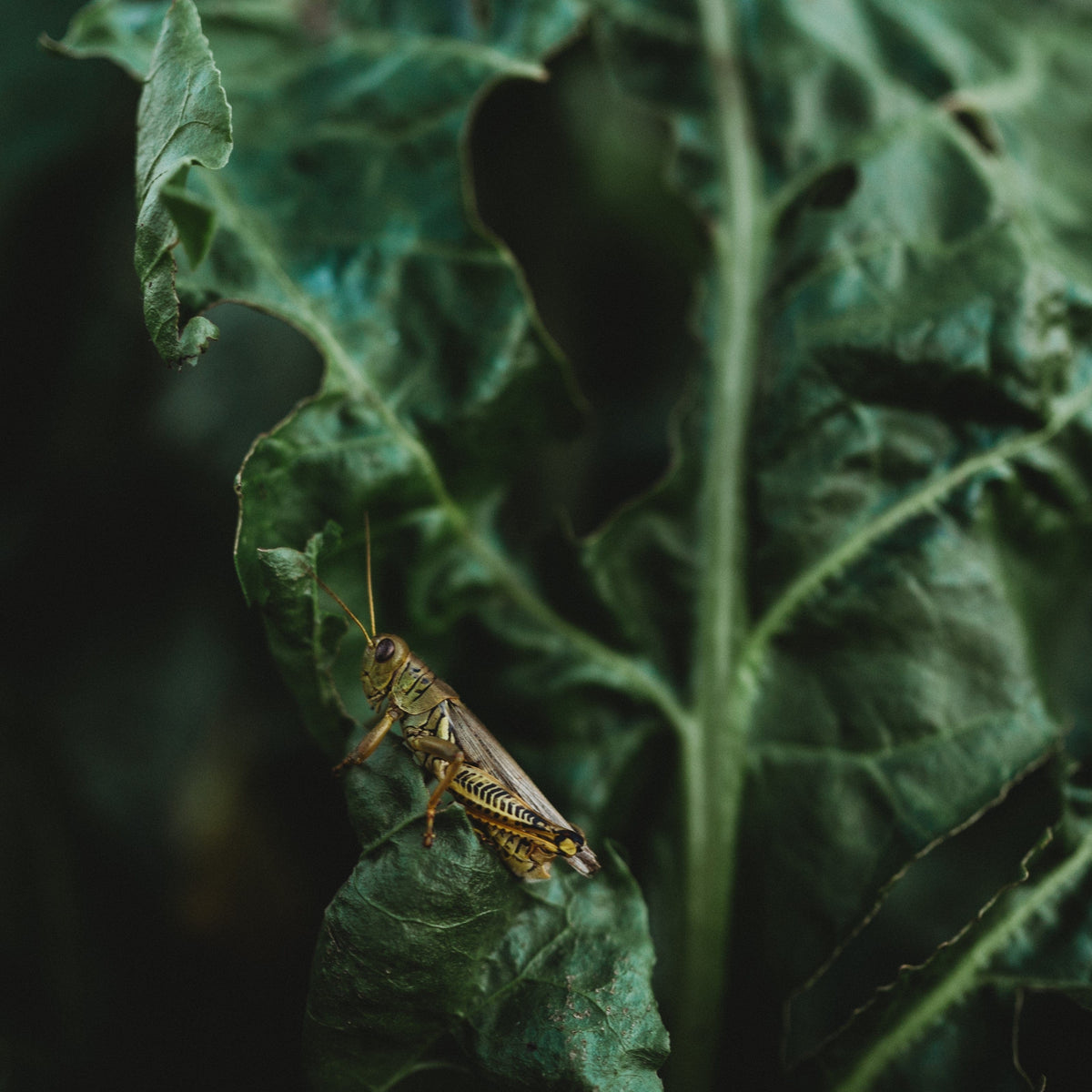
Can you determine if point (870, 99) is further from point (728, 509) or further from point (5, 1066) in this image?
point (5, 1066)

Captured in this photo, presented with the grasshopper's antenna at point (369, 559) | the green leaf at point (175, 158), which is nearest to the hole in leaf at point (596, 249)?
the grasshopper's antenna at point (369, 559)

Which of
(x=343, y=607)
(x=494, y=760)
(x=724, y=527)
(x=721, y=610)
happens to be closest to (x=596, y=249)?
(x=724, y=527)

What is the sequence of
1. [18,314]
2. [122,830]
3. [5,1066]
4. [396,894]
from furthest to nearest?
[18,314], [122,830], [5,1066], [396,894]

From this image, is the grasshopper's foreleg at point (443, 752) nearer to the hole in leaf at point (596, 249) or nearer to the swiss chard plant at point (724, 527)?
the swiss chard plant at point (724, 527)

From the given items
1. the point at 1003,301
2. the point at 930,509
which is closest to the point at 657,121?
the point at 1003,301

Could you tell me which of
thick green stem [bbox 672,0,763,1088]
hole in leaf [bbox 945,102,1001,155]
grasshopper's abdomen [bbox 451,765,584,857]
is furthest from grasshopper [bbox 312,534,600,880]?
hole in leaf [bbox 945,102,1001,155]

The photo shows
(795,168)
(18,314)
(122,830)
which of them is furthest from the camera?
(18,314)
